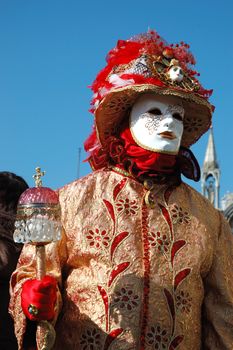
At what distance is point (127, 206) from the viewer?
4.32m

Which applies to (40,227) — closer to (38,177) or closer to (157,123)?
(38,177)

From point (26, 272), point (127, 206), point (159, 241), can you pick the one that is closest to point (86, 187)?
point (127, 206)

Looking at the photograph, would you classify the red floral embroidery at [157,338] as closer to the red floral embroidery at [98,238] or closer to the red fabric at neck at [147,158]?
the red floral embroidery at [98,238]

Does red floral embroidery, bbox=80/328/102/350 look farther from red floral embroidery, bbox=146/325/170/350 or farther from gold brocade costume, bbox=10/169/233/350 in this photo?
red floral embroidery, bbox=146/325/170/350

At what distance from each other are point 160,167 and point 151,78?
543mm

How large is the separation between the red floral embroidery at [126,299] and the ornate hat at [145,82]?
3.23 ft

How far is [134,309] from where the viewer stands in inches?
159

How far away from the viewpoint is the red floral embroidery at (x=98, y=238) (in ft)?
13.7

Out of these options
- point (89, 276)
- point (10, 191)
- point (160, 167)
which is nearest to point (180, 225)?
point (160, 167)

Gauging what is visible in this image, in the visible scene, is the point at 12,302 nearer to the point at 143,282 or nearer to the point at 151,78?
the point at 143,282

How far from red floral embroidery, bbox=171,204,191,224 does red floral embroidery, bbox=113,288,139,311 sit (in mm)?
558

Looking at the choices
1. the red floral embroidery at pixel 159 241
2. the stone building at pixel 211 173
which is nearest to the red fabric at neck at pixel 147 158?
the red floral embroidery at pixel 159 241

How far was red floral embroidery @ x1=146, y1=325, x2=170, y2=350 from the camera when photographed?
4.01 meters

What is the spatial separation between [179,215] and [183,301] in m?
0.53
